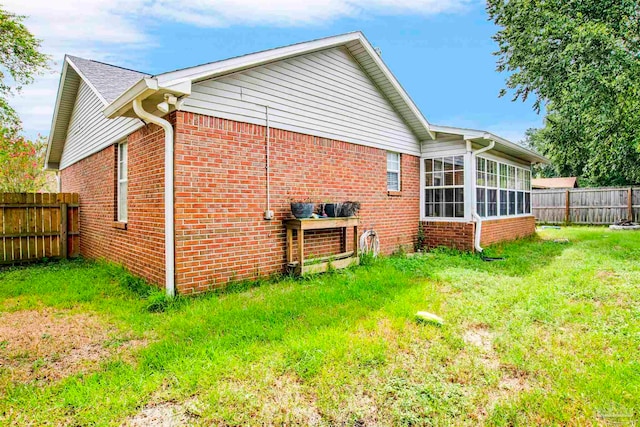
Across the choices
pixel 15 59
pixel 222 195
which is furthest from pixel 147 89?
pixel 15 59

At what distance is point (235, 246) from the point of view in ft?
18.4

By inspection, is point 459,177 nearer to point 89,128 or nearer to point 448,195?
point 448,195

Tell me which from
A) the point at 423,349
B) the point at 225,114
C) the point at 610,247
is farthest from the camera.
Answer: the point at 610,247

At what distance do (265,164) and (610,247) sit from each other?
33.2 ft

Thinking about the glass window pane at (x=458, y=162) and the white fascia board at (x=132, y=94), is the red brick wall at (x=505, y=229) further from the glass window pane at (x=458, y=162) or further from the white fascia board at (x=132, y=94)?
the white fascia board at (x=132, y=94)

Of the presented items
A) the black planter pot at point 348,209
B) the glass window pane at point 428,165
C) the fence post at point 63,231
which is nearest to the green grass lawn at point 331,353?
the black planter pot at point 348,209

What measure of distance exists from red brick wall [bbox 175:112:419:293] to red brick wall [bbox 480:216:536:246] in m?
4.37

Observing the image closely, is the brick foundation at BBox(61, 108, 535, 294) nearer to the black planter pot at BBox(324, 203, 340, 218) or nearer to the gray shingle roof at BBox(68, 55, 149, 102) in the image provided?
the black planter pot at BBox(324, 203, 340, 218)

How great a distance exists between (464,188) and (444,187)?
58 cm

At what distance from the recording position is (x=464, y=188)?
898 cm

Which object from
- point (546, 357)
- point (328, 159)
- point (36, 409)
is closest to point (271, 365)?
point (36, 409)

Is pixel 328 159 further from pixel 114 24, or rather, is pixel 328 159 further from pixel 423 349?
pixel 114 24

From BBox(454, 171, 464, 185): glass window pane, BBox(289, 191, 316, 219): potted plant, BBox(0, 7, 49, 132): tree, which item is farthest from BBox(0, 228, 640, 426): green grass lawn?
BBox(0, 7, 49, 132): tree

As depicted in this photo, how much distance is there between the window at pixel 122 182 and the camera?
6.97 m
